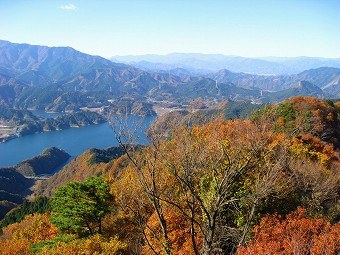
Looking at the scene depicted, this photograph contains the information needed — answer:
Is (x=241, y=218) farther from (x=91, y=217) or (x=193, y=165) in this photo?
(x=91, y=217)

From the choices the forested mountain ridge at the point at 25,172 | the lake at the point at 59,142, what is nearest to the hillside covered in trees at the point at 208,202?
the forested mountain ridge at the point at 25,172

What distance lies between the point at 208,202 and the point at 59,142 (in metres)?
113

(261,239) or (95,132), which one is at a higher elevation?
(261,239)

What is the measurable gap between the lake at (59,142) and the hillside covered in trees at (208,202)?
3002 inches

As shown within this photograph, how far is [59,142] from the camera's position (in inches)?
4375

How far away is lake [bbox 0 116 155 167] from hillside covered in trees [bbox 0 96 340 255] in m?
76.3

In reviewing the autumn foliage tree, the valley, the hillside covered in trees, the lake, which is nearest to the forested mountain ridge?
the lake

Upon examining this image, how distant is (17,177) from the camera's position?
7381cm

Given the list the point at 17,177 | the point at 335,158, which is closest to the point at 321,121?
the point at 335,158

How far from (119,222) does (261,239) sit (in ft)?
23.0

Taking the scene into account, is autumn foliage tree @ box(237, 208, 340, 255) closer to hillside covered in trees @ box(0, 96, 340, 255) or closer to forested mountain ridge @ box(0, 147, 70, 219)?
hillside covered in trees @ box(0, 96, 340, 255)

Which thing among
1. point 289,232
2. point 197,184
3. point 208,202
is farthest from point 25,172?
point 208,202

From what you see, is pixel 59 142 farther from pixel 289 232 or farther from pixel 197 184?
pixel 197 184

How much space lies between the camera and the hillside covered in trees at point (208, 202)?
231 inches
